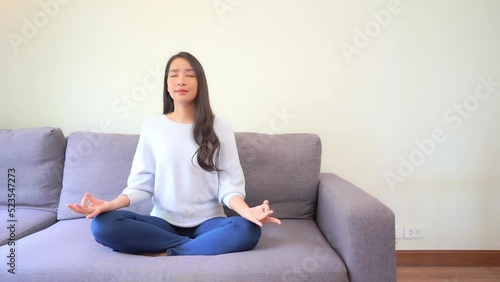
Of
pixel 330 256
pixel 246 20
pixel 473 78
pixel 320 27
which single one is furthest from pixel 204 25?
pixel 473 78

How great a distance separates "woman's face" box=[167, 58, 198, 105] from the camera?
133 centimetres

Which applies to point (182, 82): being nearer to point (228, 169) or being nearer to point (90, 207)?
point (228, 169)

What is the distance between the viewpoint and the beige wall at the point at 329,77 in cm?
180

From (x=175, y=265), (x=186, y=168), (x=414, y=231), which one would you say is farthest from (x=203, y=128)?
(x=414, y=231)

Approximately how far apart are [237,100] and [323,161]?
1.98 ft

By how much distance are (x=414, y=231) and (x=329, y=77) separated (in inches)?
39.8

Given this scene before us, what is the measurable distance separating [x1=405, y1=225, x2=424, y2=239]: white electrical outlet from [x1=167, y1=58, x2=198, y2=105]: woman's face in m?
1.43

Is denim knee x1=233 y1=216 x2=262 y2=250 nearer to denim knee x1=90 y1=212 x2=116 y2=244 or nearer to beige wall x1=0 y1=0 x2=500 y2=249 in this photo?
denim knee x1=90 y1=212 x2=116 y2=244

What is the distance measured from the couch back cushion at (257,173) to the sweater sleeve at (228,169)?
0.20m

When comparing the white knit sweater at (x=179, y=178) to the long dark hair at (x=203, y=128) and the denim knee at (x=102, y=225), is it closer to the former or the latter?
the long dark hair at (x=203, y=128)

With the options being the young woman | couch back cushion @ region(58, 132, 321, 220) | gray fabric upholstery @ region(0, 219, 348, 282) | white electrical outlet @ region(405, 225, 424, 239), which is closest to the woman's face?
the young woman

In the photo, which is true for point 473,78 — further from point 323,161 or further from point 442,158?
point 323,161

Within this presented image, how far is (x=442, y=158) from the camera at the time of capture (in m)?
1.84

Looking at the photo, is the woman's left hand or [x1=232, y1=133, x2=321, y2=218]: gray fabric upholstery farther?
[x1=232, y1=133, x2=321, y2=218]: gray fabric upholstery
